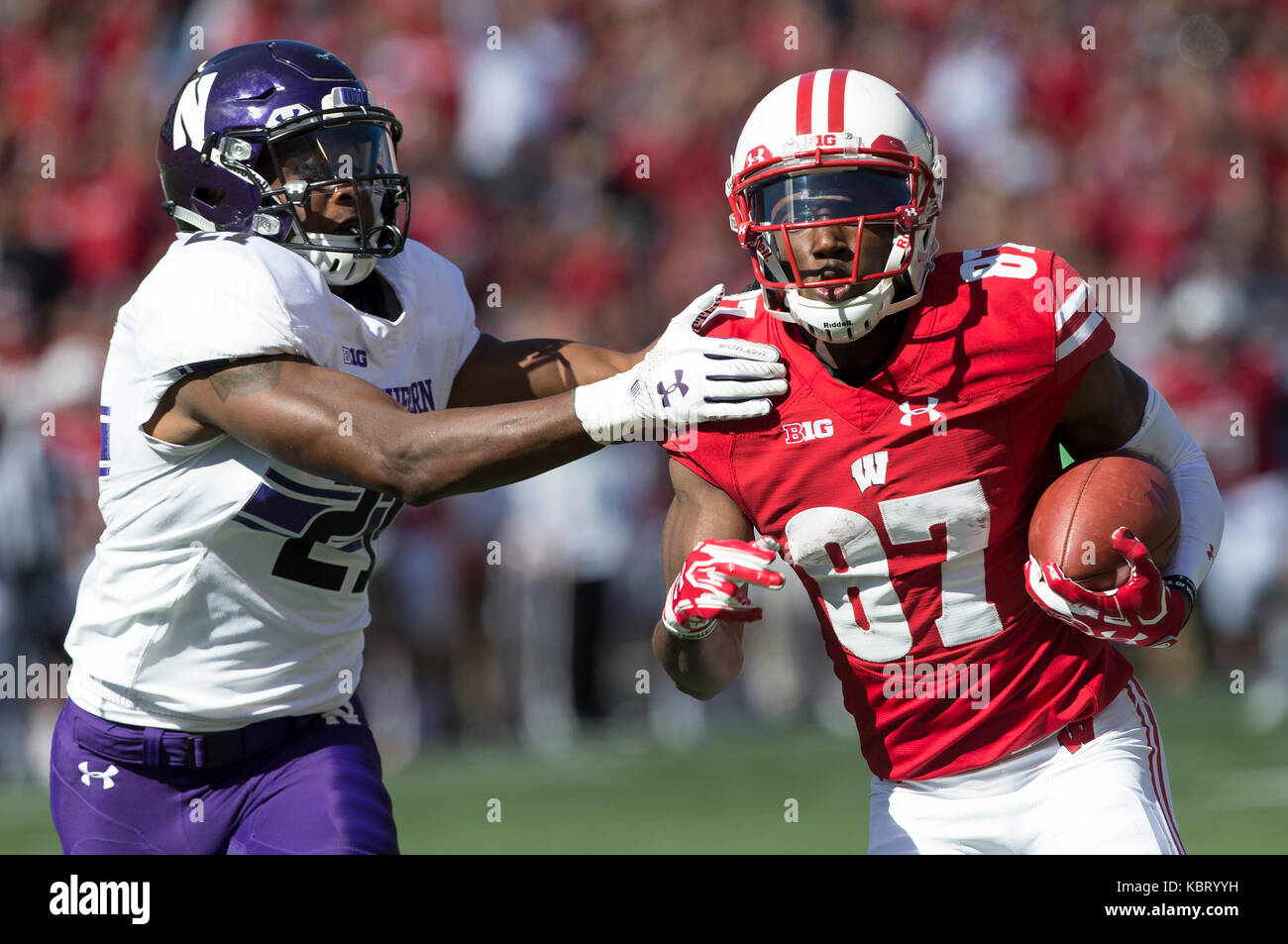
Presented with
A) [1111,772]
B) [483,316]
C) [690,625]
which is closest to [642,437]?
[690,625]

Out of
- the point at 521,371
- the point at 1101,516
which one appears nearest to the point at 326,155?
the point at 521,371

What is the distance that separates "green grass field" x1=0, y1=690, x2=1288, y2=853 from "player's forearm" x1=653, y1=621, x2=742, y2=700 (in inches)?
100

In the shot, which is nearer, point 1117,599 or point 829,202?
point 1117,599

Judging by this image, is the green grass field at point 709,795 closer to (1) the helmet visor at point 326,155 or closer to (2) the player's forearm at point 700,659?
(2) the player's forearm at point 700,659

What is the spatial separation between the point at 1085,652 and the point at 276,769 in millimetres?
1678

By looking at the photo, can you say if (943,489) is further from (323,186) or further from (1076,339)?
(323,186)

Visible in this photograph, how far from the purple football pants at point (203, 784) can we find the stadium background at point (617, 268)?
2.87 metres

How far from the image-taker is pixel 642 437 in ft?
10.0

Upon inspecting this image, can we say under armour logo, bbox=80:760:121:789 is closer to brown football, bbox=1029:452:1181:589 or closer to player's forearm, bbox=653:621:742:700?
player's forearm, bbox=653:621:742:700

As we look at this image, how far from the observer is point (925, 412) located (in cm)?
301

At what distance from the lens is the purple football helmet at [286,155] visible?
3.38 metres

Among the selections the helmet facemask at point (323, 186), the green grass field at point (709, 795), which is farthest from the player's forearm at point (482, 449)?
the green grass field at point (709, 795)

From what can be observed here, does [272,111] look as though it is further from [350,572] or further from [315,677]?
[315,677]

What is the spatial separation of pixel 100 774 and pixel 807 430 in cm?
166
